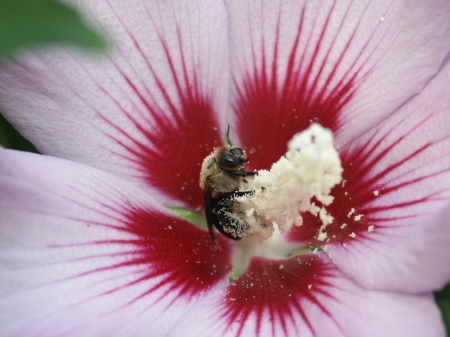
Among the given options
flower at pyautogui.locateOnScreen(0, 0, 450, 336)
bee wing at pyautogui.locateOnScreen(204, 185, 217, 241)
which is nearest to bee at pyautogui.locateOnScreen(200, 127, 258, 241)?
bee wing at pyautogui.locateOnScreen(204, 185, 217, 241)

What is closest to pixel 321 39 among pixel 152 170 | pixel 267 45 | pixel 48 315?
pixel 267 45

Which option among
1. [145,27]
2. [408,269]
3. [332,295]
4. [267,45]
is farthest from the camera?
[267,45]

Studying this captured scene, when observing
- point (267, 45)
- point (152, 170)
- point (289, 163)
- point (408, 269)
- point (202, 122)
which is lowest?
point (408, 269)

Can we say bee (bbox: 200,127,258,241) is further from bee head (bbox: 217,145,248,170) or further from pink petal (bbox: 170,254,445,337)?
pink petal (bbox: 170,254,445,337)

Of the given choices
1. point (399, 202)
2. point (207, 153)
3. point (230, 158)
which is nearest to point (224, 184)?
point (230, 158)

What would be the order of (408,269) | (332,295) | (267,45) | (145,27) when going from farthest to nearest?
(267,45), (145,27), (332,295), (408,269)

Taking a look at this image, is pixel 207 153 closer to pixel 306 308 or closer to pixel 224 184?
pixel 224 184

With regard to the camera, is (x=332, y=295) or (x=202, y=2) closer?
(x=332, y=295)

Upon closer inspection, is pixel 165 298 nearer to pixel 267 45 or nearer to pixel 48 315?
pixel 48 315
